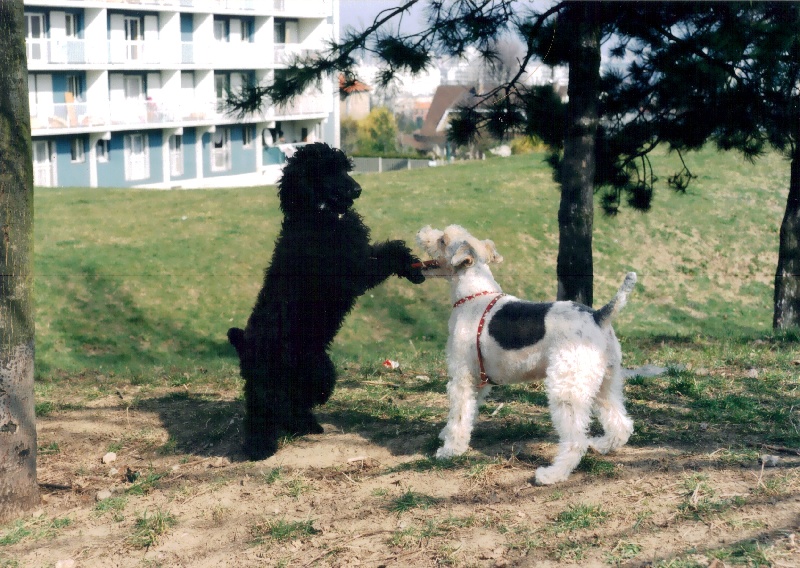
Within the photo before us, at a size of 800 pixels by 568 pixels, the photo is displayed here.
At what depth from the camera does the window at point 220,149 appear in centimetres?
3550

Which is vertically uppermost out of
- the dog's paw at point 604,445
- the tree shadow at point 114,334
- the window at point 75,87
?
the window at point 75,87

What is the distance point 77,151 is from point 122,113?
2.17 metres

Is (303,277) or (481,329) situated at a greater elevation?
(303,277)

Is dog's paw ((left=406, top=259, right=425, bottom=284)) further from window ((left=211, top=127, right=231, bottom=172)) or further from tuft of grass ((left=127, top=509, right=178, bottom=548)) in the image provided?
window ((left=211, top=127, right=231, bottom=172))

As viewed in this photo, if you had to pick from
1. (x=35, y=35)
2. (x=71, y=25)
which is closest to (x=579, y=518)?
(x=35, y=35)

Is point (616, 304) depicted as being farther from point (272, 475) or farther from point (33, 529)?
point (33, 529)

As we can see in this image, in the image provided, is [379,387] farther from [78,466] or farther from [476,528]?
[476,528]

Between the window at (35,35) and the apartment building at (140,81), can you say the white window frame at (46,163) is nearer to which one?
the apartment building at (140,81)

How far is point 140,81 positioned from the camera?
33.0m

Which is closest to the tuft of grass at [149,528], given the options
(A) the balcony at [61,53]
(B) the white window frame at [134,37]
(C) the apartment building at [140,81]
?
(C) the apartment building at [140,81]

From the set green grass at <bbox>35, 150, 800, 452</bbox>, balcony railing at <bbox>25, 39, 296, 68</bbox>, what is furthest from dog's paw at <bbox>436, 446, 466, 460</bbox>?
balcony railing at <bbox>25, 39, 296, 68</bbox>

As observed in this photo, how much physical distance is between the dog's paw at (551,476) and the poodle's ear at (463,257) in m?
1.21

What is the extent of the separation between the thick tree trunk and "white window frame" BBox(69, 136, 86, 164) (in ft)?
89.3

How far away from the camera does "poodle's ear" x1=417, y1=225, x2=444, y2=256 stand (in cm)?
499
